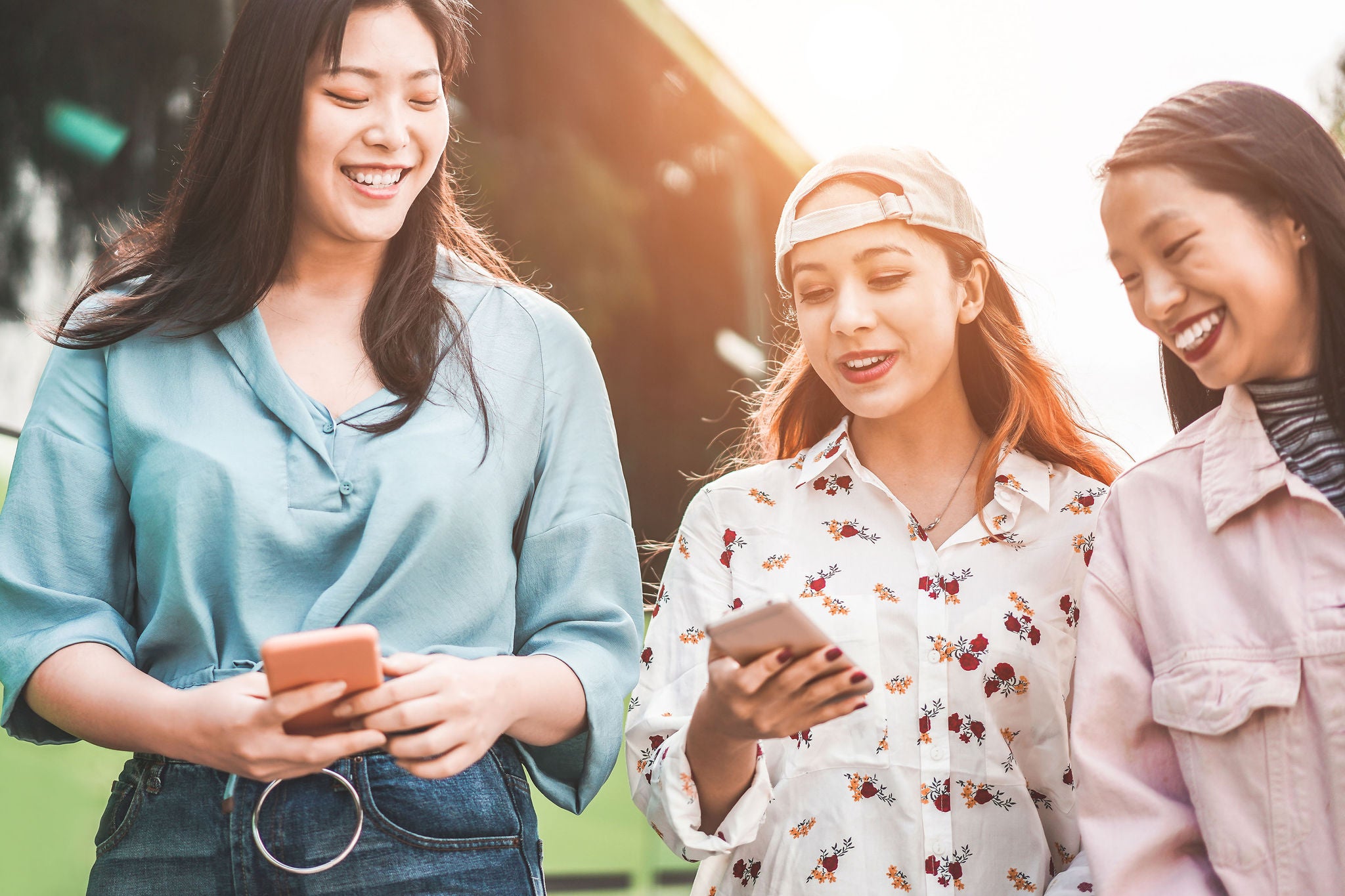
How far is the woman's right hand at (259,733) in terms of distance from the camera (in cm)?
124

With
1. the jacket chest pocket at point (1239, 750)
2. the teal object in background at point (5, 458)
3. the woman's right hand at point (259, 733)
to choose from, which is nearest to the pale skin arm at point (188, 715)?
the woman's right hand at point (259, 733)

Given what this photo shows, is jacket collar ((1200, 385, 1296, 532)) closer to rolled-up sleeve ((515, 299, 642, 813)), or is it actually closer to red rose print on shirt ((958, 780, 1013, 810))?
red rose print on shirt ((958, 780, 1013, 810))

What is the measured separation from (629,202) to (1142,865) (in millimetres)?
2345

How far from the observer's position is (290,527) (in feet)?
4.83

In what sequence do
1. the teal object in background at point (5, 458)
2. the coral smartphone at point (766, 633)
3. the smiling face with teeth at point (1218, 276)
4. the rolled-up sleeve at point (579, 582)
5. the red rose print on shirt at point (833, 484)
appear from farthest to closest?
the teal object in background at point (5, 458) → the red rose print on shirt at point (833, 484) → the rolled-up sleeve at point (579, 582) → the smiling face with teeth at point (1218, 276) → the coral smartphone at point (766, 633)

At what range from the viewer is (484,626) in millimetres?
1546

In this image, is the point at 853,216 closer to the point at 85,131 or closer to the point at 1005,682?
the point at 1005,682

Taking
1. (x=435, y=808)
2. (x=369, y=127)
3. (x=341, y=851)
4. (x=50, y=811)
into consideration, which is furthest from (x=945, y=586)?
(x=50, y=811)

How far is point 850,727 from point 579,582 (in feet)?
1.74

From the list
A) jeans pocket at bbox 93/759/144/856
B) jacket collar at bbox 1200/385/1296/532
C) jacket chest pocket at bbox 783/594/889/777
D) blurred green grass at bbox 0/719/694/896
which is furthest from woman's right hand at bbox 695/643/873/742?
blurred green grass at bbox 0/719/694/896

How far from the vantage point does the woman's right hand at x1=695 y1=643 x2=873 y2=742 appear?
1.43 meters

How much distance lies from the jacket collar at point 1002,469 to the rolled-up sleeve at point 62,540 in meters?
1.10

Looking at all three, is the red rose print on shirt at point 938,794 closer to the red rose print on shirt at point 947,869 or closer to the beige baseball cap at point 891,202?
the red rose print on shirt at point 947,869

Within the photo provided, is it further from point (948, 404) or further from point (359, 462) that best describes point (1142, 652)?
point (359, 462)
